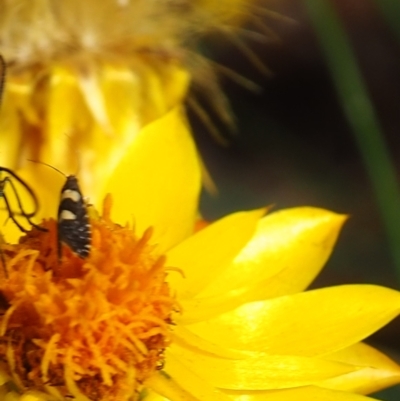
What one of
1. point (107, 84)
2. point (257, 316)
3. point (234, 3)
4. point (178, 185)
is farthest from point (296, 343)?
point (234, 3)

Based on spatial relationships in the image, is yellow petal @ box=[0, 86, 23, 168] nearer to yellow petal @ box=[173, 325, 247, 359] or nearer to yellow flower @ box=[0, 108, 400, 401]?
yellow flower @ box=[0, 108, 400, 401]

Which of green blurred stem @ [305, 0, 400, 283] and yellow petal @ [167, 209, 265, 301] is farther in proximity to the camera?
green blurred stem @ [305, 0, 400, 283]

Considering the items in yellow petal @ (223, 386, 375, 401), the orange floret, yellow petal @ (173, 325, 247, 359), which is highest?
the orange floret

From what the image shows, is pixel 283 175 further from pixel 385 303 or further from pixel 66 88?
pixel 385 303

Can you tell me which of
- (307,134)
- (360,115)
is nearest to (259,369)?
(360,115)

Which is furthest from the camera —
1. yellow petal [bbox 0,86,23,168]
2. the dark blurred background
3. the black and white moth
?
the dark blurred background

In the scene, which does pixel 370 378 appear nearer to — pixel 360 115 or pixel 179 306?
pixel 179 306

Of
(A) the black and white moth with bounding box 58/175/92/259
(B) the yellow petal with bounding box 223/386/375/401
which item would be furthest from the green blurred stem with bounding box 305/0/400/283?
(A) the black and white moth with bounding box 58/175/92/259
